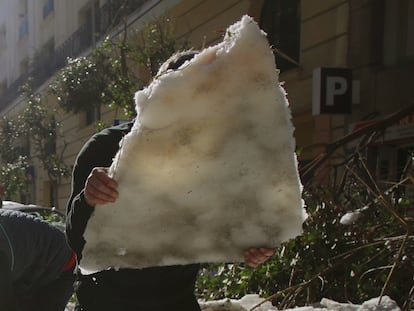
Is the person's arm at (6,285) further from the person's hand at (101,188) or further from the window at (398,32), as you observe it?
the window at (398,32)

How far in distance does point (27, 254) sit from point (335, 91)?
6.66 m

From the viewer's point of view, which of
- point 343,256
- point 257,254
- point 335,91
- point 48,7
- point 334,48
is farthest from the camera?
point 48,7

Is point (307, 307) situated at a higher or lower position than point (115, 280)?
lower

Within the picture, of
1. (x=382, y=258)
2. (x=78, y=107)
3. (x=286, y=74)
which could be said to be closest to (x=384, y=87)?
(x=286, y=74)

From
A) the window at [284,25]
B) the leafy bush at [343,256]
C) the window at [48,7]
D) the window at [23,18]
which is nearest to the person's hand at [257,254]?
→ the leafy bush at [343,256]

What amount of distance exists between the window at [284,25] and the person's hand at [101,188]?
8.72 m

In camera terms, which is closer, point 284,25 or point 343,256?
point 343,256

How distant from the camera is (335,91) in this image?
8.58 metres

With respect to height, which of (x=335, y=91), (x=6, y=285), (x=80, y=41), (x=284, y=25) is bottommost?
(x=6, y=285)

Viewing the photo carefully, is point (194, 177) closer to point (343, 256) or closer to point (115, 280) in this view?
point (115, 280)

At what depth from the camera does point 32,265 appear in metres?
2.81

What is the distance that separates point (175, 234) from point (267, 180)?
36cm

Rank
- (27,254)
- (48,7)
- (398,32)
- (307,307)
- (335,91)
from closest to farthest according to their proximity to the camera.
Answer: (27,254) < (307,307) < (398,32) < (335,91) < (48,7)

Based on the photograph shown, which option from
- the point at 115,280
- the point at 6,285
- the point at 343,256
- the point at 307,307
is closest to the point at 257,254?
the point at 115,280
